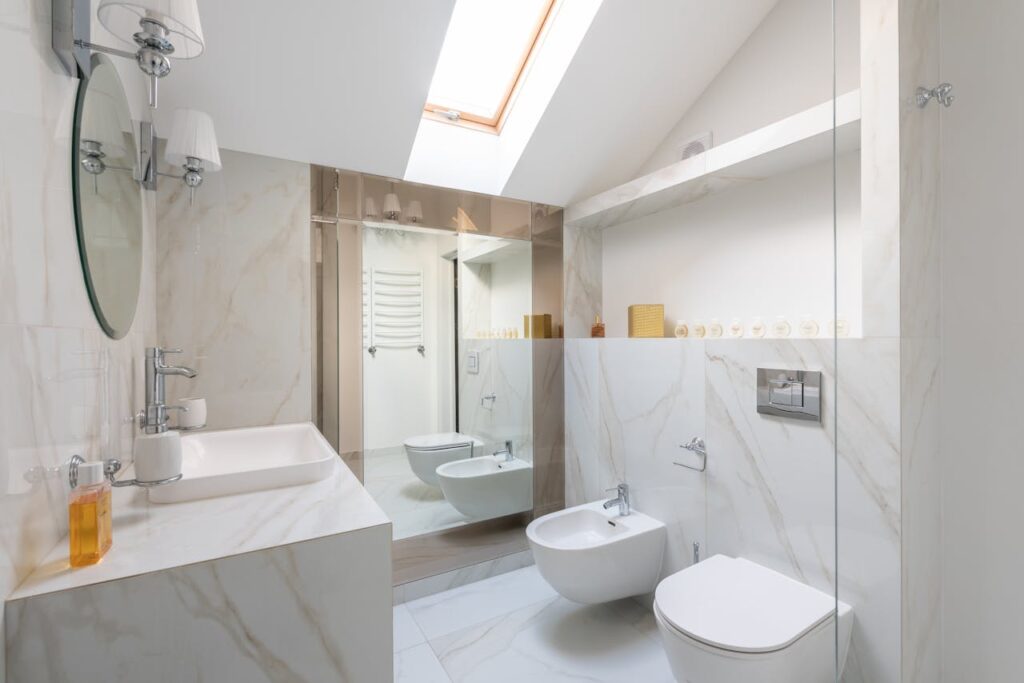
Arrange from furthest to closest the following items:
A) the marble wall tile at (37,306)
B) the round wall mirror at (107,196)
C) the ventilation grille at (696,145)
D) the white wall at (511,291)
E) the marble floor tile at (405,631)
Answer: the white wall at (511,291), the ventilation grille at (696,145), the marble floor tile at (405,631), the round wall mirror at (107,196), the marble wall tile at (37,306)

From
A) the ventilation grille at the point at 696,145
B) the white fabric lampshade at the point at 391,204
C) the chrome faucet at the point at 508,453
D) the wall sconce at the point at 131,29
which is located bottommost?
the chrome faucet at the point at 508,453

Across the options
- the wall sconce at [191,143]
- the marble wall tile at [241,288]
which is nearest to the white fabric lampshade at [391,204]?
the marble wall tile at [241,288]

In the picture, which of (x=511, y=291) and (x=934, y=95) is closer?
(x=934, y=95)

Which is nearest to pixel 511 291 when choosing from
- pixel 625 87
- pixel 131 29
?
pixel 625 87

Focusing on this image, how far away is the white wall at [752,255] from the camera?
1.73 meters

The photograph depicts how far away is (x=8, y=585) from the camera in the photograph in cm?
66

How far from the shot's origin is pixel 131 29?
0.94m

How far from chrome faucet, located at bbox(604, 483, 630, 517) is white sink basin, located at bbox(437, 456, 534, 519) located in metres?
0.57

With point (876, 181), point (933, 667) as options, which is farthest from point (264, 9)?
point (933, 667)

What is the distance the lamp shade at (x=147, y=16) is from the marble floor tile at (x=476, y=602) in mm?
2183

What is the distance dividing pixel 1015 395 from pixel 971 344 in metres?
0.15

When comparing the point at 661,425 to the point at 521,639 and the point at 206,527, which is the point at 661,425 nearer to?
the point at 521,639

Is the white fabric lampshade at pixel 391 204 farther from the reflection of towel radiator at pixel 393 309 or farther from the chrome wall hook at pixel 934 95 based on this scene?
the chrome wall hook at pixel 934 95

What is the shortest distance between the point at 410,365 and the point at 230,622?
5.70 feet
